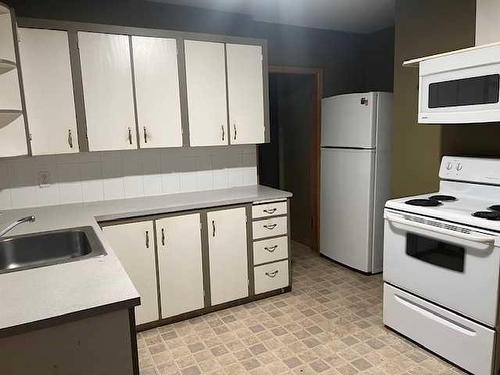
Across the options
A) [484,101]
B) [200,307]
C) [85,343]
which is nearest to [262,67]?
[484,101]

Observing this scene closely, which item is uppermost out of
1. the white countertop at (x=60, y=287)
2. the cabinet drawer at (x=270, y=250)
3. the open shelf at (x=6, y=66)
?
the open shelf at (x=6, y=66)

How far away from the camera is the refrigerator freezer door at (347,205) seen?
3.35 metres

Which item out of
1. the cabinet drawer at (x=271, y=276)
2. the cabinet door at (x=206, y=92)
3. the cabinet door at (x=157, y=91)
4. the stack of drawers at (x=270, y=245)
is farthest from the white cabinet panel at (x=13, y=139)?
the cabinet drawer at (x=271, y=276)

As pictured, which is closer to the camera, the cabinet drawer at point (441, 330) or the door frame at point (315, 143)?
the cabinet drawer at point (441, 330)

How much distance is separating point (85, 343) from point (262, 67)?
2.53 metres

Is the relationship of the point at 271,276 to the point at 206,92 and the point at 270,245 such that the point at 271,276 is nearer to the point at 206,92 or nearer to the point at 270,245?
the point at 270,245

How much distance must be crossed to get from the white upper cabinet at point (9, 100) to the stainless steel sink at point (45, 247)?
623 millimetres

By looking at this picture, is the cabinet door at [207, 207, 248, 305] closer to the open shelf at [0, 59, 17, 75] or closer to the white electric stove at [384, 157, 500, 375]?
the white electric stove at [384, 157, 500, 375]

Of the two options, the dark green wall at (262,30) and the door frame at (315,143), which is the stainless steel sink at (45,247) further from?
the door frame at (315,143)

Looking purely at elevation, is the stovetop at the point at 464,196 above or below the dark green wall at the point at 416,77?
below

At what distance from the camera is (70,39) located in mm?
2416

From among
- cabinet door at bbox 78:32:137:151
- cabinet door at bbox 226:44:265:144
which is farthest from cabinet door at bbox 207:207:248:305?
cabinet door at bbox 78:32:137:151

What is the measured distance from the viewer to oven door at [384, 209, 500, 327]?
6.10 feet

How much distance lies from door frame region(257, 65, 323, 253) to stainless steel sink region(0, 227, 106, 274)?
8.24 ft
